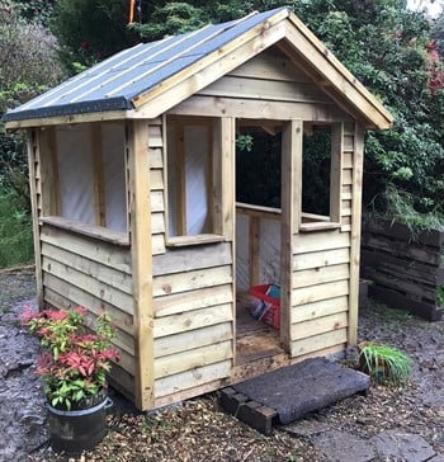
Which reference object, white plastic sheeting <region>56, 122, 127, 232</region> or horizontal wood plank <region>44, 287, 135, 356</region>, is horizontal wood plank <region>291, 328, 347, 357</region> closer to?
horizontal wood plank <region>44, 287, 135, 356</region>

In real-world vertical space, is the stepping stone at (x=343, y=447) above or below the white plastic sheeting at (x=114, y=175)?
below

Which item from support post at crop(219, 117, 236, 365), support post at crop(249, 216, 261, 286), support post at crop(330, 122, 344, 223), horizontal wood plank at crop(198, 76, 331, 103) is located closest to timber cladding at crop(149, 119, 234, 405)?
support post at crop(219, 117, 236, 365)

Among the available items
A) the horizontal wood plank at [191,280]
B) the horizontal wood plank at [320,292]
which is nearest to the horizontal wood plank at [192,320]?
the horizontal wood plank at [191,280]

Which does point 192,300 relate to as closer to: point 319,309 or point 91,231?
point 91,231

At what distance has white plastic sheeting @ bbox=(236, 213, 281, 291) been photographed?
5703 millimetres

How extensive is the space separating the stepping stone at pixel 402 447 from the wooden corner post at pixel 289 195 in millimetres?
1106

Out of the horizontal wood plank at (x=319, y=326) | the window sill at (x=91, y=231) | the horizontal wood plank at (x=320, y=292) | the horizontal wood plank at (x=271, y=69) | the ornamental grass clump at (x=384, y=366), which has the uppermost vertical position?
the horizontal wood plank at (x=271, y=69)

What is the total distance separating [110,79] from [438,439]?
343cm

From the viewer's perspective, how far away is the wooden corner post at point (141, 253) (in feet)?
10.8

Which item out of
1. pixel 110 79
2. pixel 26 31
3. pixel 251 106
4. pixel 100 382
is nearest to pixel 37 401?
pixel 100 382

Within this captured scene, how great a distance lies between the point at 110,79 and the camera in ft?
12.6

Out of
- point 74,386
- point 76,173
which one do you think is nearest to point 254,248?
point 76,173

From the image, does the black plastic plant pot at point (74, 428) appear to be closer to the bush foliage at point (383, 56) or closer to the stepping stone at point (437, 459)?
the stepping stone at point (437, 459)

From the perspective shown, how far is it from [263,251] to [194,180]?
113 centimetres
